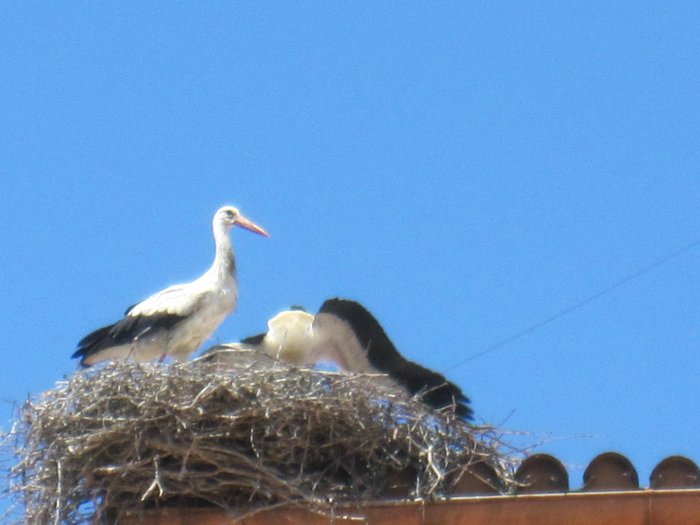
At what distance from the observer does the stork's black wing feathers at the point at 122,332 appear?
39.4ft

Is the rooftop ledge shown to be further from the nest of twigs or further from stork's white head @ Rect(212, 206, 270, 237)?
stork's white head @ Rect(212, 206, 270, 237)

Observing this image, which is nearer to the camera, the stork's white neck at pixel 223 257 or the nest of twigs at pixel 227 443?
the nest of twigs at pixel 227 443

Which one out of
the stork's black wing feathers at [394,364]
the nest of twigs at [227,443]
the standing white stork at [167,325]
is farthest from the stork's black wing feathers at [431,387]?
the standing white stork at [167,325]

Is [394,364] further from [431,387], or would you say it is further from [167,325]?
[167,325]

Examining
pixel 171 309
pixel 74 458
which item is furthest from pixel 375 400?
pixel 171 309

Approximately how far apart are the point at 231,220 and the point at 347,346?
9.44ft

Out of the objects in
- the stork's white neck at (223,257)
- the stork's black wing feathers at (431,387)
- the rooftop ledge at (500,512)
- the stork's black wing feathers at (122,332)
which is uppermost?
the stork's white neck at (223,257)

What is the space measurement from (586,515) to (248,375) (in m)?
1.90

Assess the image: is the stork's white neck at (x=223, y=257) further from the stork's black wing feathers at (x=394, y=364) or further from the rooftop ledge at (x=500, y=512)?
the rooftop ledge at (x=500, y=512)

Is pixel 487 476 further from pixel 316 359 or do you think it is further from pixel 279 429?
pixel 316 359

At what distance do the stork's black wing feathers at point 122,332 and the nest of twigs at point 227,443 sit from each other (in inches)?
135

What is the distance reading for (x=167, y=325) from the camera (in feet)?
39.4

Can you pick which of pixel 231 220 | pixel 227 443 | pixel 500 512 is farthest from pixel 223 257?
pixel 500 512

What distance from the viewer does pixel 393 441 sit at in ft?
26.9
